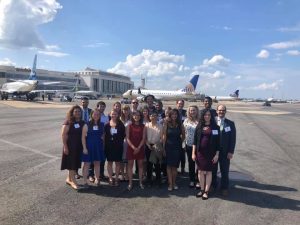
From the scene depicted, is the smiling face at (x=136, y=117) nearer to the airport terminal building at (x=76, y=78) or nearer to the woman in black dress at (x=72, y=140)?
the woman in black dress at (x=72, y=140)

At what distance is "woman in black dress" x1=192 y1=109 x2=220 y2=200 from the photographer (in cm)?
709

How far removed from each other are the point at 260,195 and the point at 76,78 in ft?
541

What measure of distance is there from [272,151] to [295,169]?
3323 mm

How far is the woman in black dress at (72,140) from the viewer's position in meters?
7.44

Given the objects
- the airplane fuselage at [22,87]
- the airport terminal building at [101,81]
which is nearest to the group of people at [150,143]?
the airplane fuselage at [22,87]

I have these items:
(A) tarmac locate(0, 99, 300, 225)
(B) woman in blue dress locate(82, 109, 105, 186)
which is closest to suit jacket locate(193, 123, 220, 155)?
(A) tarmac locate(0, 99, 300, 225)

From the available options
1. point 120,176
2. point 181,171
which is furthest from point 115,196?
point 181,171

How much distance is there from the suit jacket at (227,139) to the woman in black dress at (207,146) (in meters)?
0.11

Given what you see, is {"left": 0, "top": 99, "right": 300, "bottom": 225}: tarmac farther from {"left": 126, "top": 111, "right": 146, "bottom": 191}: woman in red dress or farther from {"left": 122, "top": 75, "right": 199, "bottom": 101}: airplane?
{"left": 122, "top": 75, "right": 199, "bottom": 101}: airplane

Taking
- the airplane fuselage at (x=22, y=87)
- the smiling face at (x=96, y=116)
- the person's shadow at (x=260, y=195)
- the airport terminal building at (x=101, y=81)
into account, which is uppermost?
the airport terminal building at (x=101, y=81)

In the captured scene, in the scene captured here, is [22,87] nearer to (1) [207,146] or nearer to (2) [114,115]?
(2) [114,115]

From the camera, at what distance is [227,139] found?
725cm

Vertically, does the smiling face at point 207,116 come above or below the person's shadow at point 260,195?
above

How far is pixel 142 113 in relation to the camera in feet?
26.2
